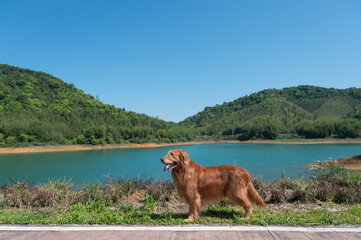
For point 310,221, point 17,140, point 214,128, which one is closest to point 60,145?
point 17,140

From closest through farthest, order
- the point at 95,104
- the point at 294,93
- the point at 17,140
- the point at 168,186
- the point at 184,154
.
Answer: the point at 184,154
the point at 168,186
the point at 17,140
the point at 95,104
the point at 294,93

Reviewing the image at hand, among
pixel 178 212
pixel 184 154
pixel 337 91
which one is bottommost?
pixel 178 212

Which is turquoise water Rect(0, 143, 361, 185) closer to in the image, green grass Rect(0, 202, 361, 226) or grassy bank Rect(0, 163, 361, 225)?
grassy bank Rect(0, 163, 361, 225)

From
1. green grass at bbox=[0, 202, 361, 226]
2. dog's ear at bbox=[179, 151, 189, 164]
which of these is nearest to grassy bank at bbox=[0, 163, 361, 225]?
green grass at bbox=[0, 202, 361, 226]

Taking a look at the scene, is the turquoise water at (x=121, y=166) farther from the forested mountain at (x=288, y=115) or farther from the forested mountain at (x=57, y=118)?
the forested mountain at (x=288, y=115)

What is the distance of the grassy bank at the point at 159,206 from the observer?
372cm

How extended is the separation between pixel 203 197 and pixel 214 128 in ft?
355

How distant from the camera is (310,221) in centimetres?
359

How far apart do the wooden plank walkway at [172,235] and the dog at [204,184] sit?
72 cm

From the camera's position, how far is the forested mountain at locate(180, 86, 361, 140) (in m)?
77.6

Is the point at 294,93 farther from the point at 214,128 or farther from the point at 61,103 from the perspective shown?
the point at 61,103

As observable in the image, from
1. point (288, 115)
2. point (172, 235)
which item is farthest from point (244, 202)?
point (288, 115)

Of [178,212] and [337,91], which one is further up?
[337,91]

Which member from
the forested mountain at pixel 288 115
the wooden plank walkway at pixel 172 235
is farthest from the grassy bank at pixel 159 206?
the forested mountain at pixel 288 115
